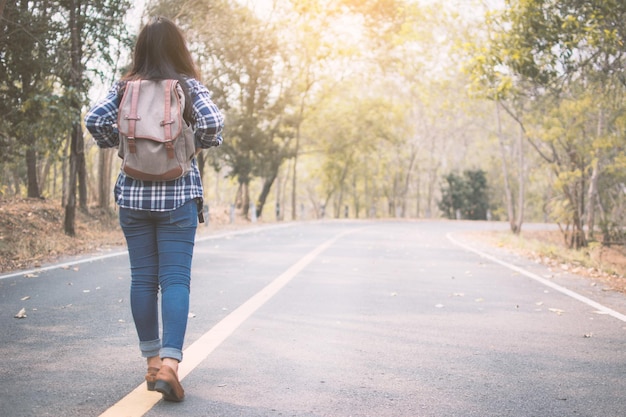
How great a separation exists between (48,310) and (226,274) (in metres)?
3.39

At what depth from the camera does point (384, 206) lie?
244 ft

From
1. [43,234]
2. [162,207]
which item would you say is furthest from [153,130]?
[43,234]

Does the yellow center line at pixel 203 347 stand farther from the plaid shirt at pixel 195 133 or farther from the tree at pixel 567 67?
the tree at pixel 567 67

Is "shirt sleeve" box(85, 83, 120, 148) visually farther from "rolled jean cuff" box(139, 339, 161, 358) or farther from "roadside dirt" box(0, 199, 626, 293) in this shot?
"roadside dirt" box(0, 199, 626, 293)

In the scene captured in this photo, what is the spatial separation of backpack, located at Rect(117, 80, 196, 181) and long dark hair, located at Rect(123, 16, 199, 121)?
2.6 inches

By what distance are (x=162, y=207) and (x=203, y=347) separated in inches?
61.8

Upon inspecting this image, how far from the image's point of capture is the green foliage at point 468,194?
185ft

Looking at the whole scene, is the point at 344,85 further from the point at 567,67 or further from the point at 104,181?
the point at 567,67

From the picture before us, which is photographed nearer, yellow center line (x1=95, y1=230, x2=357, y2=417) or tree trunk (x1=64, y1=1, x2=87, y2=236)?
yellow center line (x1=95, y1=230, x2=357, y2=417)

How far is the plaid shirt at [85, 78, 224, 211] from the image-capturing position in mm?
3654

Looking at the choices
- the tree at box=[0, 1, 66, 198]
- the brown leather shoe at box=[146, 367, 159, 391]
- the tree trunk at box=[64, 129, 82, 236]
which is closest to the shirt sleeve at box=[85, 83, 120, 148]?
the brown leather shoe at box=[146, 367, 159, 391]

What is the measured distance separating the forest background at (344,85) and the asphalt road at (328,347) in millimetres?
5495

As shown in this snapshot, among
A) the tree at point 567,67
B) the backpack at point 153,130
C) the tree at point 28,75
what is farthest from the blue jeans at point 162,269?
the tree at point 567,67

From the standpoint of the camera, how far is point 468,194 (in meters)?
56.5
